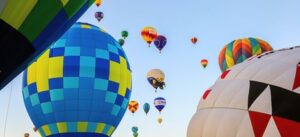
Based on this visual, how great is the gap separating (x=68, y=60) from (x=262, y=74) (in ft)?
31.7

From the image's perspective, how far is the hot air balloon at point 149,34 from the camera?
83.0ft

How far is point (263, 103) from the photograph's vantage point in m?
7.71

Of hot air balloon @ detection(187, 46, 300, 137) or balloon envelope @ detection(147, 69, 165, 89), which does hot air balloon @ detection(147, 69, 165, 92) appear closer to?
balloon envelope @ detection(147, 69, 165, 89)

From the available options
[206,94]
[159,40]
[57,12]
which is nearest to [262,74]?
[206,94]

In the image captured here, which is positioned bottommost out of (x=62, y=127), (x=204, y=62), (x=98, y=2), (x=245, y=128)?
(x=245, y=128)

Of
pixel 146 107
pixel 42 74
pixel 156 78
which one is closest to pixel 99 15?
pixel 156 78

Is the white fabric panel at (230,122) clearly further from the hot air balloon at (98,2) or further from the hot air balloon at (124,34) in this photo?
the hot air balloon at (124,34)

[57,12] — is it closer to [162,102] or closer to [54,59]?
[54,59]

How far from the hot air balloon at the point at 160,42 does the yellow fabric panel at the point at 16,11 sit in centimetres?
1812

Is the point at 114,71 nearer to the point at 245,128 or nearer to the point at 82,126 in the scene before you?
the point at 82,126

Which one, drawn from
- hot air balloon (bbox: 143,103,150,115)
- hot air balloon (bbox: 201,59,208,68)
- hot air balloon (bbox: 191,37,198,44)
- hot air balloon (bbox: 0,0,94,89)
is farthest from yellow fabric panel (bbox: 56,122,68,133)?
hot air balloon (bbox: 191,37,198,44)

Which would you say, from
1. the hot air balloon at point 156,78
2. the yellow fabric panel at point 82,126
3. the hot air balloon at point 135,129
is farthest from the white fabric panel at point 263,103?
the hot air balloon at point 135,129

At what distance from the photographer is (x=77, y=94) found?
16.0 m

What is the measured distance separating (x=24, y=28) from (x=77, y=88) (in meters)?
8.56
